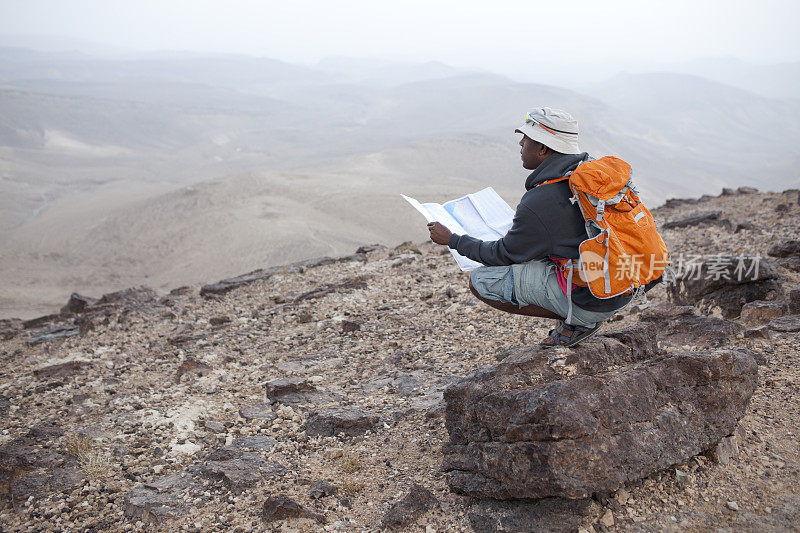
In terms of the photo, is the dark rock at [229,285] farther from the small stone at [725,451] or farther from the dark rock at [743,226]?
A: the small stone at [725,451]

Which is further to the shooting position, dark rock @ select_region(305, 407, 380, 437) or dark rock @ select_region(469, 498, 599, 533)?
dark rock @ select_region(305, 407, 380, 437)

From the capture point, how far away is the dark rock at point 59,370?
6484 millimetres

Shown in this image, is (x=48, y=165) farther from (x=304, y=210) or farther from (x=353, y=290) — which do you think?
(x=353, y=290)

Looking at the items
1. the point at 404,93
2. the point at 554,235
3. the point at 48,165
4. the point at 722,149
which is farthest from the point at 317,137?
the point at 554,235

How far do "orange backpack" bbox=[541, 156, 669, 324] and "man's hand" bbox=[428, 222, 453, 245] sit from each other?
0.77 meters

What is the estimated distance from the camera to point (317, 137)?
3494 inches

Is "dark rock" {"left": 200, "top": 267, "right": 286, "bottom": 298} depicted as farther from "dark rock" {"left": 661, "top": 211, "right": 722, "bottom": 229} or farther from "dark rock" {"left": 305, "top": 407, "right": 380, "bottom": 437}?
"dark rock" {"left": 661, "top": 211, "right": 722, "bottom": 229}

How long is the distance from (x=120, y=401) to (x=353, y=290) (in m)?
3.45

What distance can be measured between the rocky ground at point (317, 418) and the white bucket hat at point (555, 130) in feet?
6.13

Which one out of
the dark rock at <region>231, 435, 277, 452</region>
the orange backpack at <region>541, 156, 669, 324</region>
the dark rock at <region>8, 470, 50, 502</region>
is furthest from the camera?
the dark rock at <region>231, 435, 277, 452</region>

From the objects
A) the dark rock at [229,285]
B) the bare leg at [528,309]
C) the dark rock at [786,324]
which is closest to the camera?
the bare leg at [528,309]

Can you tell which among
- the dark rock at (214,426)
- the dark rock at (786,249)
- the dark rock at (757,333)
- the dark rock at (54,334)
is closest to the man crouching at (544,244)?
the dark rock at (757,333)

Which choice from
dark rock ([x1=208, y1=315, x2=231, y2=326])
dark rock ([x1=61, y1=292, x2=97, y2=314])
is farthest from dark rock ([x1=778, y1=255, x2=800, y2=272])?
dark rock ([x1=61, y1=292, x2=97, y2=314])

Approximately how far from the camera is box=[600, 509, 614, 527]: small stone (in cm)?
294
